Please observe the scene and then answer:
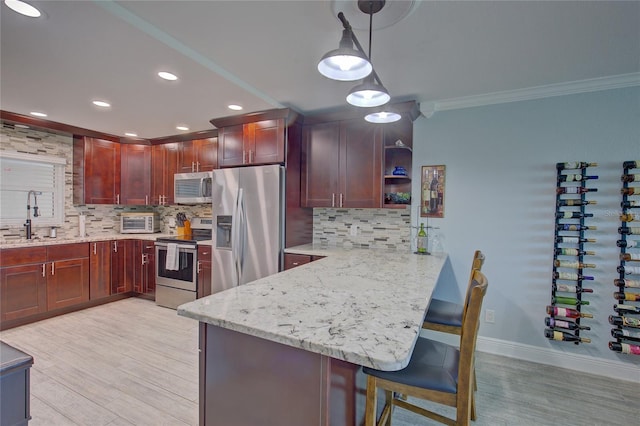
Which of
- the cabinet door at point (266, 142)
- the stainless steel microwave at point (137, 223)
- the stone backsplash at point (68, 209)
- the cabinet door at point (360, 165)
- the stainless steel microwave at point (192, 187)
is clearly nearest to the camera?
the cabinet door at point (360, 165)

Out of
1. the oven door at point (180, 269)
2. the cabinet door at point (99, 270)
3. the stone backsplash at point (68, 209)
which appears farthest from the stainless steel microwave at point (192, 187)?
the cabinet door at point (99, 270)

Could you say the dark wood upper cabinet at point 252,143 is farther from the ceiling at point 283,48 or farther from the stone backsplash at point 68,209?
the stone backsplash at point 68,209

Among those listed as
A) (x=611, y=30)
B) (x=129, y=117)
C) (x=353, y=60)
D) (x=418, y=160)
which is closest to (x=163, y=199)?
(x=129, y=117)

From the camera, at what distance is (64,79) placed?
242 cm

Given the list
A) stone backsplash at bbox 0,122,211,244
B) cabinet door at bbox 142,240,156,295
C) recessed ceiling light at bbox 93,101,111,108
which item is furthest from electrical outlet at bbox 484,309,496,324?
recessed ceiling light at bbox 93,101,111,108

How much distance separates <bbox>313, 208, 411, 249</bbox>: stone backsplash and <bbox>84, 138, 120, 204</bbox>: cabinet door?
3.11m

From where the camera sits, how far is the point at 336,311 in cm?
123

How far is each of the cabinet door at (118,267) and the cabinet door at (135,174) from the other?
0.72 m

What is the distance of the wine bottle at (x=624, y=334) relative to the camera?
234 centimetres

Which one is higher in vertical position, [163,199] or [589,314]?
[163,199]

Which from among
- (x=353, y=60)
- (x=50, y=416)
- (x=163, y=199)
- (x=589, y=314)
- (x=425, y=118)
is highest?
(x=425, y=118)

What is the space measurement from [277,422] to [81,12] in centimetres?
225

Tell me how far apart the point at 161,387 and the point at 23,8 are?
2.49 meters

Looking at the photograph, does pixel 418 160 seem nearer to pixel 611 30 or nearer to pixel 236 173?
pixel 611 30
